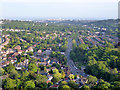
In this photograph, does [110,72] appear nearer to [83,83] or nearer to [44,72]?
[83,83]

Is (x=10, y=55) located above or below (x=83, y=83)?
above

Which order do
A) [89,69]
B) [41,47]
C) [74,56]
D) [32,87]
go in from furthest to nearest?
[41,47] → [74,56] → [89,69] → [32,87]

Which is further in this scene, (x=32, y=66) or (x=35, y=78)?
(x=32, y=66)

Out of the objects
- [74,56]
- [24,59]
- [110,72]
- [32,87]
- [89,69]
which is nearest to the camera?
[32,87]

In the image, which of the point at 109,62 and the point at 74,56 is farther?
the point at 74,56

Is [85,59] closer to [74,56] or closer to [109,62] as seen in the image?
[74,56]

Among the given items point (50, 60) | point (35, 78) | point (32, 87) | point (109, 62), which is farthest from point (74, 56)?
point (32, 87)

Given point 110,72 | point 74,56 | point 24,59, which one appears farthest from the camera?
point 74,56

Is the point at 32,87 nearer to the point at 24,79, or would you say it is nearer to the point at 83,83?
the point at 24,79

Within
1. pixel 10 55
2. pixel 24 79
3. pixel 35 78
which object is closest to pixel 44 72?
pixel 35 78
